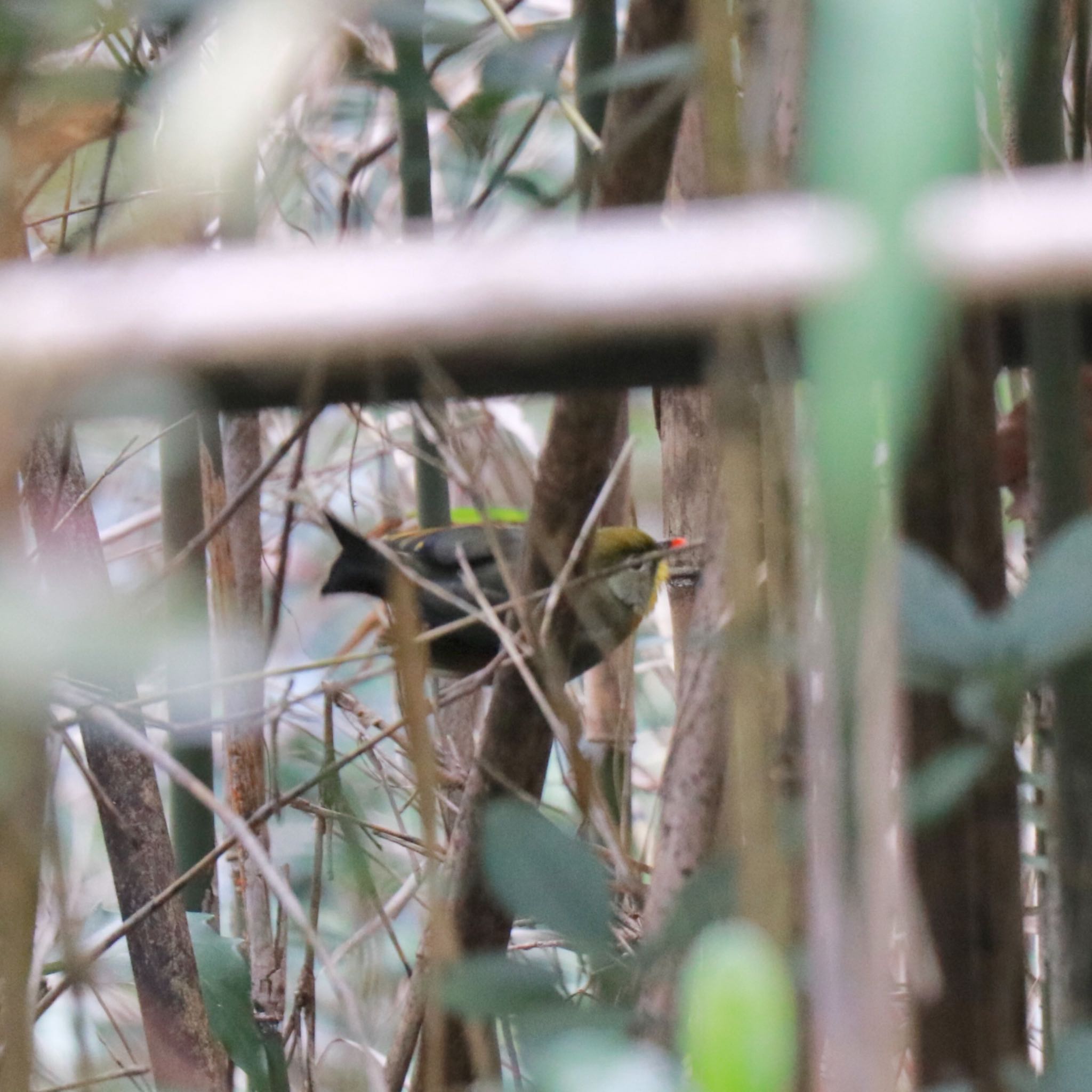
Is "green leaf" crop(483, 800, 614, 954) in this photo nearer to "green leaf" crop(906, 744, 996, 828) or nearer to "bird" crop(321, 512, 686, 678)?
"green leaf" crop(906, 744, 996, 828)

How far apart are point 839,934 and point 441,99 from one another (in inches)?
16.1

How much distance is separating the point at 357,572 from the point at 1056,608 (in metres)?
1.78

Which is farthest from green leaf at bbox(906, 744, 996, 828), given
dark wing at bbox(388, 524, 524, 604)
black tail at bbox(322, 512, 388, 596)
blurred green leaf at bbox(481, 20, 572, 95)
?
black tail at bbox(322, 512, 388, 596)

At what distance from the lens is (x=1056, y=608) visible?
29cm

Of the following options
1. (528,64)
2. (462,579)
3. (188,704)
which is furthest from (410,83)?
(462,579)

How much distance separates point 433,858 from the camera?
0.35 metres

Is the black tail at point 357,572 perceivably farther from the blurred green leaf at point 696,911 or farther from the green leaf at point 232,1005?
the blurred green leaf at point 696,911

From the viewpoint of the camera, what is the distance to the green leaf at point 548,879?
34cm

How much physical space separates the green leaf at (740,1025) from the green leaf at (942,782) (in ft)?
0.30

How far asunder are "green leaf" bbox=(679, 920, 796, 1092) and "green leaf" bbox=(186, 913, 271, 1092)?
0.61m

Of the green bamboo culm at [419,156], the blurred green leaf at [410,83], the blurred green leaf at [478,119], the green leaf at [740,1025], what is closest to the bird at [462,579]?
the green bamboo culm at [419,156]

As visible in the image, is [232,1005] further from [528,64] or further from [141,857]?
[528,64]

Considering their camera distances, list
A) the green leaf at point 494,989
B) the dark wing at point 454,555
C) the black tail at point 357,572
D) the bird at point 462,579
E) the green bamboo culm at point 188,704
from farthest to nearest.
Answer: the black tail at point 357,572, the dark wing at point 454,555, the bird at point 462,579, the green bamboo culm at point 188,704, the green leaf at point 494,989

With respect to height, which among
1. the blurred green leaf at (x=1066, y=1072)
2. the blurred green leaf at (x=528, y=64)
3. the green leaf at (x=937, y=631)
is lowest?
the blurred green leaf at (x=1066, y=1072)
